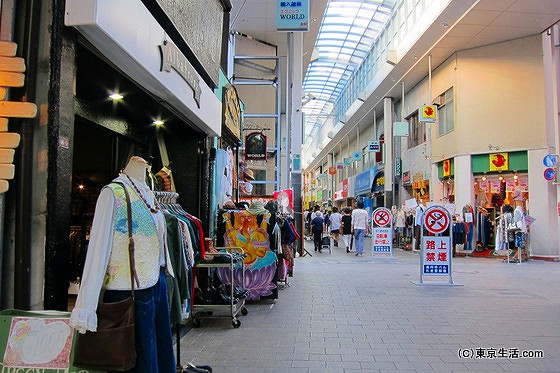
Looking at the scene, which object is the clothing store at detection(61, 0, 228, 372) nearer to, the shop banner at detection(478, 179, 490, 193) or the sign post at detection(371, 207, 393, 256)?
the sign post at detection(371, 207, 393, 256)

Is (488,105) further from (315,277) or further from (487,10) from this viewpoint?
(315,277)

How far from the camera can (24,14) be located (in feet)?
9.40

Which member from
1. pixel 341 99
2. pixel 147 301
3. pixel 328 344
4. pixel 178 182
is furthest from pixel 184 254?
pixel 341 99

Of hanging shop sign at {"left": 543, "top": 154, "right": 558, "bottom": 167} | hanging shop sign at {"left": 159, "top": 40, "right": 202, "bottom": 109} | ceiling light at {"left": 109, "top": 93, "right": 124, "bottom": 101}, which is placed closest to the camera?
hanging shop sign at {"left": 159, "top": 40, "right": 202, "bottom": 109}

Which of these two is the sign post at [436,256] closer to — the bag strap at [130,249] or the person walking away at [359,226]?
the person walking away at [359,226]

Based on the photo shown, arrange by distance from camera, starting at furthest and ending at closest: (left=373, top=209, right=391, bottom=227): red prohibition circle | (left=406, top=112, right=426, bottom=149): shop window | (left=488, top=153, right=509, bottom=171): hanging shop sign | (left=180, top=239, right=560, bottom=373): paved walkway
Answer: (left=406, top=112, right=426, bottom=149): shop window, (left=488, top=153, right=509, bottom=171): hanging shop sign, (left=373, top=209, right=391, bottom=227): red prohibition circle, (left=180, top=239, right=560, bottom=373): paved walkway

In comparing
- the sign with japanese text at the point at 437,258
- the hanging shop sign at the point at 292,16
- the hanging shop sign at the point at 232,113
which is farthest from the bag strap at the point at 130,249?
the hanging shop sign at the point at 292,16

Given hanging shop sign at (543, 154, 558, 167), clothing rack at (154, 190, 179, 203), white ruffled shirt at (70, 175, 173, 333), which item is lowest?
white ruffled shirt at (70, 175, 173, 333)

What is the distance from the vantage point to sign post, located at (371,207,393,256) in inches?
600

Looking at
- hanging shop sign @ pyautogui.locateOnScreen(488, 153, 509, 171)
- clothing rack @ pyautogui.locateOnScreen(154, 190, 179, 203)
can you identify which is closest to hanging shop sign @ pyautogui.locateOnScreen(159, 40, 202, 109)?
clothing rack @ pyautogui.locateOnScreen(154, 190, 179, 203)

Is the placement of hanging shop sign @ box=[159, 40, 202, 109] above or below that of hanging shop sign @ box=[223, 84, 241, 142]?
below

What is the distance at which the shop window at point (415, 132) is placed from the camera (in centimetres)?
2142

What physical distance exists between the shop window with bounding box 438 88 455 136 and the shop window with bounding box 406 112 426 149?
5.74ft

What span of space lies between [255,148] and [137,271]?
10.2m
